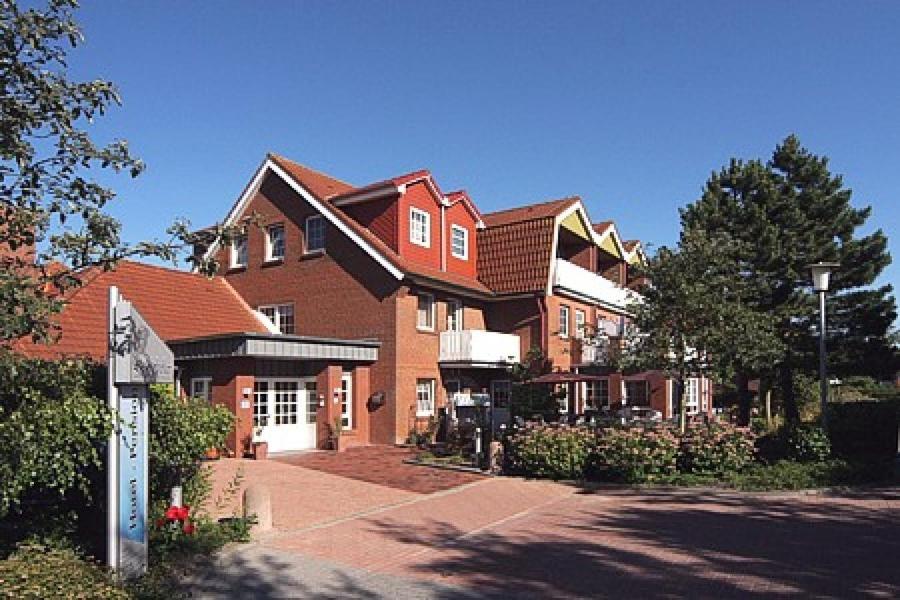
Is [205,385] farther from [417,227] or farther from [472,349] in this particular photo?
[417,227]

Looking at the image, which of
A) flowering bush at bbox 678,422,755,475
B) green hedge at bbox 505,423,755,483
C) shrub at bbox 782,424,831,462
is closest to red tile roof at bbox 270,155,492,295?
green hedge at bbox 505,423,755,483

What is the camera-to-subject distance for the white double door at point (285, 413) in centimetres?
2028

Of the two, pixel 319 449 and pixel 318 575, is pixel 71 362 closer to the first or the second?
pixel 318 575

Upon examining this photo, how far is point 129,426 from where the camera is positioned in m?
7.41

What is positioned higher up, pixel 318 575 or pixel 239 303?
pixel 239 303

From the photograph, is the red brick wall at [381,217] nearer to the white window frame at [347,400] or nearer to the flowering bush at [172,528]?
the white window frame at [347,400]

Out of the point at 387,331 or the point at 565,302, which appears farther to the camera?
the point at 565,302

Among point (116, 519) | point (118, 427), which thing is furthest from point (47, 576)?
point (118, 427)

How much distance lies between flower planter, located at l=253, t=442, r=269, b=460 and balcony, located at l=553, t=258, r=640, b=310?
11879 millimetres

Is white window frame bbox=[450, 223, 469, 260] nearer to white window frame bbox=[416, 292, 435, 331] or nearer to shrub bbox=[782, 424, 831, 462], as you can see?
white window frame bbox=[416, 292, 435, 331]

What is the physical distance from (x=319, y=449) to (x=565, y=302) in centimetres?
1089

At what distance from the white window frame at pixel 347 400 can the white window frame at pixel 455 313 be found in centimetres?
432

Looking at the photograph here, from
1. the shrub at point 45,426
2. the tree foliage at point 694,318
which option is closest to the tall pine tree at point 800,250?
the tree foliage at point 694,318

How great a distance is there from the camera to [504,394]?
87.4 ft
